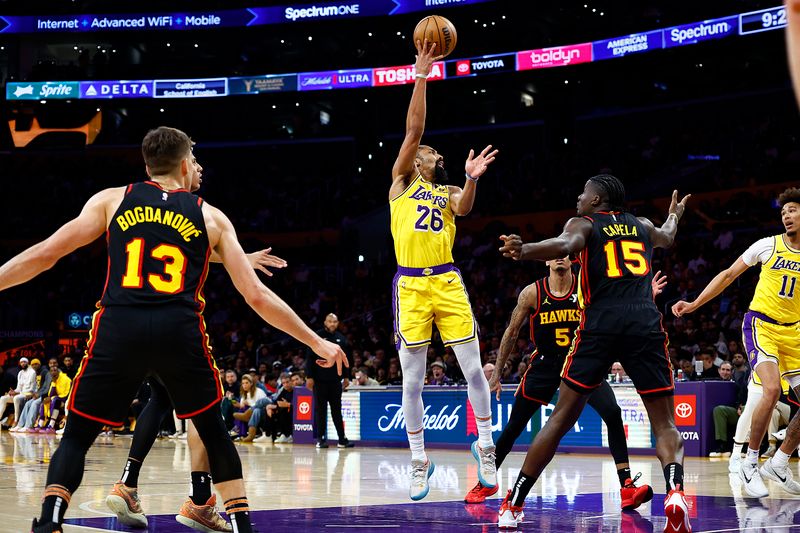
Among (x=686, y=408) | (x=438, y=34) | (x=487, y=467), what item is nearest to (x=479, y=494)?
(x=487, y=467)

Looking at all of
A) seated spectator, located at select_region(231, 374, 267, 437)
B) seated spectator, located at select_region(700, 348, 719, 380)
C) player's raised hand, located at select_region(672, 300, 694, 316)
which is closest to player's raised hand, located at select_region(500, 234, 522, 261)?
player's raised hand, located at select_region(672, 300, 694, 316)

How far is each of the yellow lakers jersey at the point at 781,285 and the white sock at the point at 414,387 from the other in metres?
3.25

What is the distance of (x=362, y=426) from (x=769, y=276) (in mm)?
9996

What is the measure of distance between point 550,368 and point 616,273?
1963mm

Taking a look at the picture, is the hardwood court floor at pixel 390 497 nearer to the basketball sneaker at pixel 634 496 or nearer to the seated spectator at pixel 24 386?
the basketball sneaker at pixel 634 496

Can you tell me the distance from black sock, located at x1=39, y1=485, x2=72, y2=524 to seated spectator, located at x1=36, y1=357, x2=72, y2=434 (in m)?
19.4

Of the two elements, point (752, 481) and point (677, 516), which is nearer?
point (677, 516)

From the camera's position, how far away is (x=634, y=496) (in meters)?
7.21

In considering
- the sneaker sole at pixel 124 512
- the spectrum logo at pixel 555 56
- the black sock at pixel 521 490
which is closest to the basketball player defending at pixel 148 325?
the sneaker sole at pixel 124 512

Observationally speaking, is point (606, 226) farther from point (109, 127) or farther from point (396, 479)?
point (109, 127)

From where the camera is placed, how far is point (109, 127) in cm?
3944

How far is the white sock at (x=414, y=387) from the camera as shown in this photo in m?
7.88

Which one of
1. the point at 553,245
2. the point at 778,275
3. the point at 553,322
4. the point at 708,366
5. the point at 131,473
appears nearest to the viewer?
the point at 553,245

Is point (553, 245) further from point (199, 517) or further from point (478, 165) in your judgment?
point (199, 517)
